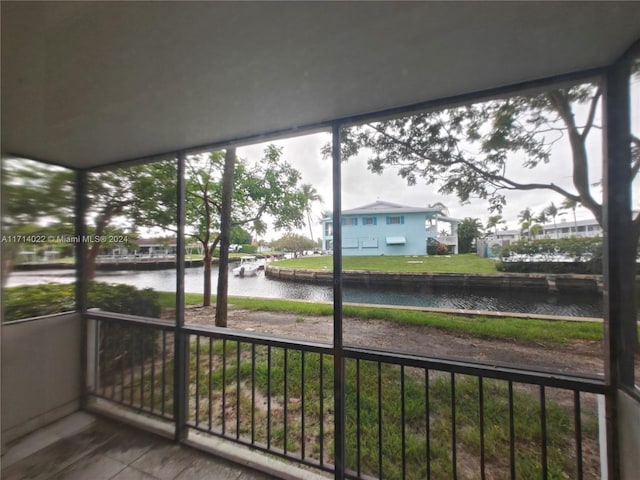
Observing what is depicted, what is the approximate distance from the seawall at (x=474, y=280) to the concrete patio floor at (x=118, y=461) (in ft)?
4.71

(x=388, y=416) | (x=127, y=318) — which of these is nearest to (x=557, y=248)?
(x=388, y=416)

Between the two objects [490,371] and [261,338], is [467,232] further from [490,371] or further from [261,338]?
[261,338]

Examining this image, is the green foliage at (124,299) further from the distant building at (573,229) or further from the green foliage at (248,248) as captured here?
the distant building at (573,229)

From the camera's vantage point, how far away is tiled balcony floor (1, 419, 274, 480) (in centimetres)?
165

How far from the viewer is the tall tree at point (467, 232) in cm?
149

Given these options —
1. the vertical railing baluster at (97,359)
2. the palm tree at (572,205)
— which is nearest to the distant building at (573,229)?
the palm tree at (572,205)

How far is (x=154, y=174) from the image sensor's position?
7.68 feet

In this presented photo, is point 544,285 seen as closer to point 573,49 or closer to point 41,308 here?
point 573,49

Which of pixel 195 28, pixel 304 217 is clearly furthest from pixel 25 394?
pixel 195 28

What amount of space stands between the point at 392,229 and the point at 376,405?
1.32 meters

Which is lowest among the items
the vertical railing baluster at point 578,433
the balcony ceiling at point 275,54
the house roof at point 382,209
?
the vertical railing baluster at point 578,433

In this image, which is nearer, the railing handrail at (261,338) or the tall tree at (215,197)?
the railing handrail at (261,338)

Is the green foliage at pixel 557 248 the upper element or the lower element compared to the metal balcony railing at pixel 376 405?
upper

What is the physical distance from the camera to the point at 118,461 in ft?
5.77
